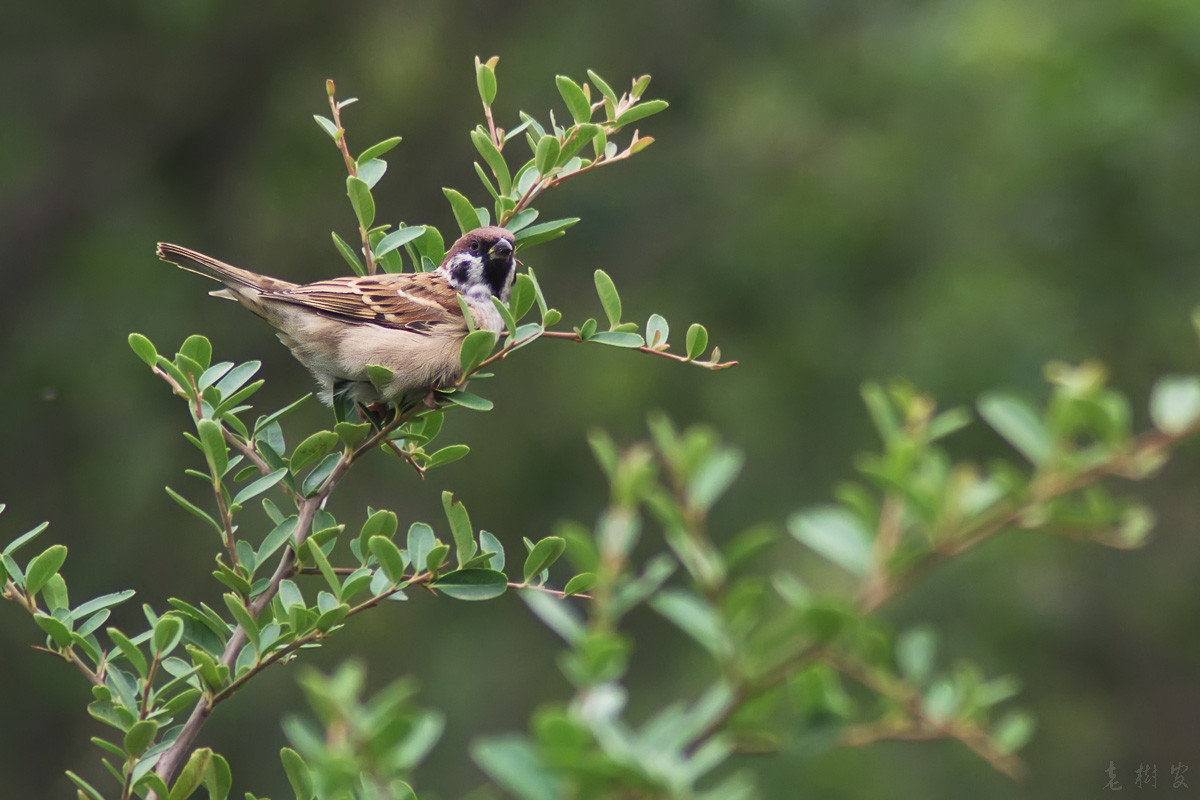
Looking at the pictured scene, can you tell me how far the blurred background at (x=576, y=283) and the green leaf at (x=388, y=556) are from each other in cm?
956

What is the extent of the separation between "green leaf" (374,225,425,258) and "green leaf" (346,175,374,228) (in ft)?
0.20

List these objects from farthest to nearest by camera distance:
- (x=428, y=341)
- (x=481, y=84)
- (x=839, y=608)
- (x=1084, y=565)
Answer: (x=1084, y=565) < (x=428, y=341) < (x=481, y=84) < (x=839, y=608)

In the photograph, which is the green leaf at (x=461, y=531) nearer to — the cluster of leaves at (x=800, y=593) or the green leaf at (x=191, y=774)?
the green leaf at (x=191, y=774)

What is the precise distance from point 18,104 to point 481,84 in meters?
10.7

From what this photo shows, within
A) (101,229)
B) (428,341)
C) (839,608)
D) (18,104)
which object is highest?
(839,608)

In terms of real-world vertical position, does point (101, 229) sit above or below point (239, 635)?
below

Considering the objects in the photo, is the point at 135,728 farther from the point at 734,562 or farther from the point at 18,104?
the point at 18,104

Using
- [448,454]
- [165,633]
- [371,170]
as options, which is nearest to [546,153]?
[371,170]

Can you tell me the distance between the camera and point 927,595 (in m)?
12.0

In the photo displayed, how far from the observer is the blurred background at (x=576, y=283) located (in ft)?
39.7

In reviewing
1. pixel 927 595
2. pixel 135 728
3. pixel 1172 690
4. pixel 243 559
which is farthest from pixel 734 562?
pixel 1172 690

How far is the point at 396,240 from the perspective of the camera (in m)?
3.07

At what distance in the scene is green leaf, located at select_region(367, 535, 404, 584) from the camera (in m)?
2.26

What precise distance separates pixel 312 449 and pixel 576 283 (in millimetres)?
10181
